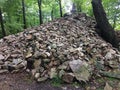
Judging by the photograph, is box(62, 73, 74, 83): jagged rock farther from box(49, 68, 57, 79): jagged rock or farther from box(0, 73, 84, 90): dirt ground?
box(49, 68, 57, 79): jagged rock

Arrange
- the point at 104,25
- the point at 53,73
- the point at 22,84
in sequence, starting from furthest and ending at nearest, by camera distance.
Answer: the point at 104,25 < the point at 53,73 < the point at 22,84

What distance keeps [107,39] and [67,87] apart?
554cm

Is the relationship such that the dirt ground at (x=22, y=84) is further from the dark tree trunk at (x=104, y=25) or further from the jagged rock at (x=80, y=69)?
the dark tree trunk at (x=104, y=25)

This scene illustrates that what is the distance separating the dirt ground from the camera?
650 centimetres

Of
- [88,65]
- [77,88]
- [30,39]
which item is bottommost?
[77,88]

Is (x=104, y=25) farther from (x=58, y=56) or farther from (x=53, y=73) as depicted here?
(x=53, y=73)

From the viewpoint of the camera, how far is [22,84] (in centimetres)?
669

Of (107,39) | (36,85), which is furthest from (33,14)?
(36,85)

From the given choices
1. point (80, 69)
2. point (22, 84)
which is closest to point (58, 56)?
point (80, 69)

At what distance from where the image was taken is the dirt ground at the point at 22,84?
650 centimetres

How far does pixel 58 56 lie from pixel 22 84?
1.70 m

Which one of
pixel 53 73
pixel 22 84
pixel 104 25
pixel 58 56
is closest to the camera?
pixel 22 84

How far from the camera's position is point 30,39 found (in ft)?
29.4

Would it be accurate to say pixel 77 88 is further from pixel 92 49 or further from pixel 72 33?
pixel 72 33
